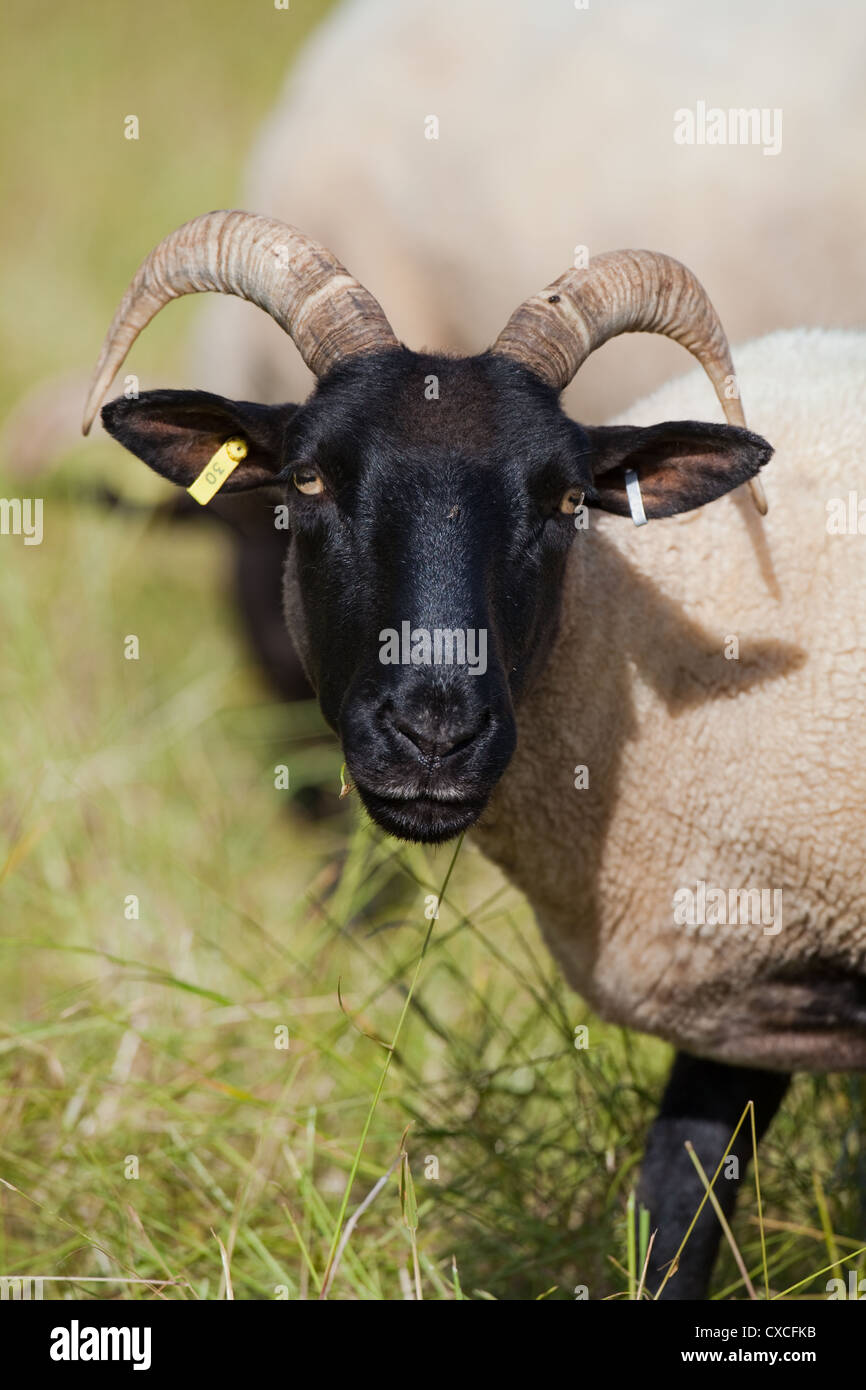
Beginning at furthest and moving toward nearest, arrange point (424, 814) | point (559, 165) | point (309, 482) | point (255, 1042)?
point (559, 165) < point (255, 1042) < point (309, 482) < point (424, 814)

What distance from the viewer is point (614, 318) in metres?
3.93

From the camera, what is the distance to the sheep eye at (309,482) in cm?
373

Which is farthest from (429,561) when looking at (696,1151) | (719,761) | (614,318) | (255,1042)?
(255,1042)

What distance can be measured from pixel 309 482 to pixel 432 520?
397 mm

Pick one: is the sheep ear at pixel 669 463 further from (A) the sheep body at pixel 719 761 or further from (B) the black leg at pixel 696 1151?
(B) the black leg at pixel 696 1151

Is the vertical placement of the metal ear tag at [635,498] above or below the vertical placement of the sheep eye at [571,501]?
above

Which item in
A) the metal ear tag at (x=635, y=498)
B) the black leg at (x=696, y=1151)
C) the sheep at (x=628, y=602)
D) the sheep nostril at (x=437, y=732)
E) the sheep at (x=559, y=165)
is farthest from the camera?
the sheep at (x=559, y=165)

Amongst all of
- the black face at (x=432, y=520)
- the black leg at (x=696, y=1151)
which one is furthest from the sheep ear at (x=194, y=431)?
the black leg at (x=696, y=1151)

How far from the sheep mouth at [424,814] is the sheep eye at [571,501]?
80cm

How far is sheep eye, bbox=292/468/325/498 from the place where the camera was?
3732 millimetres

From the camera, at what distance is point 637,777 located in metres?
4.20

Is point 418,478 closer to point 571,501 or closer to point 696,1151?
point 571,501

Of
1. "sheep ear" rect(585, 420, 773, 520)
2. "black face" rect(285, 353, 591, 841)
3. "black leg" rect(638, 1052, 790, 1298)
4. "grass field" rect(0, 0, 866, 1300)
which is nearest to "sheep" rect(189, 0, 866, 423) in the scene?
"grass field" rect(0, 0, 866, 1300)
